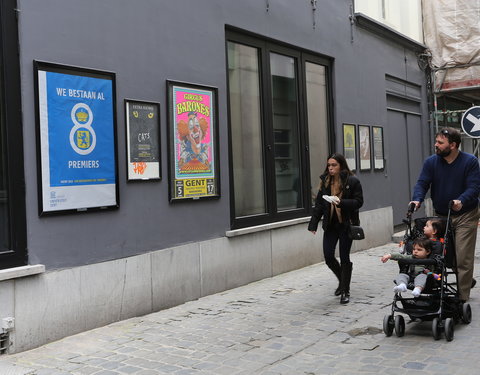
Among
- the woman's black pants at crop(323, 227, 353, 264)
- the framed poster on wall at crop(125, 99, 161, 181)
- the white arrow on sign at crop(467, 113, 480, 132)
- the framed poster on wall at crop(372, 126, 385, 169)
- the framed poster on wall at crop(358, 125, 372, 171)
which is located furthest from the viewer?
the framed poster on wall at crop(372, 126, 385, 169)

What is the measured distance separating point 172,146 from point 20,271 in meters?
2.59

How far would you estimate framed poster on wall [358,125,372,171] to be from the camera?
39.9ft

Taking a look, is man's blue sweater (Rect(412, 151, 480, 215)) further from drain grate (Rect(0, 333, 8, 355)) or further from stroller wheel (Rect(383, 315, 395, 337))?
drain grate (Rect(0, 333, 8, 355))

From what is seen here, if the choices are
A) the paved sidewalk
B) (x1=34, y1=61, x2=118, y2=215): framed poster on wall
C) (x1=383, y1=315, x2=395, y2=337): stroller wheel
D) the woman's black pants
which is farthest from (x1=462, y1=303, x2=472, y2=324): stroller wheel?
(x1=34, y1=61, x2=118, y2=215): framed poster on wall

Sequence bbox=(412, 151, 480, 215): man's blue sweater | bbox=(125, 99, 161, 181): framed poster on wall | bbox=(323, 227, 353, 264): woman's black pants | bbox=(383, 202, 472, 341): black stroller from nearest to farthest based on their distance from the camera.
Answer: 1. bbox=(383, 202, 472, 341): black stroller
2. bbox=(412, 151, 480, 215): man's blue sweater
3. bbox=(125, 99, 161, 181): framed poster on wall
4. bbox=(323, 227, 353, 264): woman's black pants

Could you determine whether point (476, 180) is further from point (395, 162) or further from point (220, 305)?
point (395, 162)

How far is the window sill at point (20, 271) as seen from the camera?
5141 millimetres

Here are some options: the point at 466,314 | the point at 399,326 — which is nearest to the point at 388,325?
the point at 399,326

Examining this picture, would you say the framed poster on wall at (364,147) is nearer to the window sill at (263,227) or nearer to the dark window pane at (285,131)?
the dark window pane at (285,131)

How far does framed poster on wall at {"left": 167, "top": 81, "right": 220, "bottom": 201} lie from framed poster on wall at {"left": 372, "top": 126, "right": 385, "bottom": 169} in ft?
19.0

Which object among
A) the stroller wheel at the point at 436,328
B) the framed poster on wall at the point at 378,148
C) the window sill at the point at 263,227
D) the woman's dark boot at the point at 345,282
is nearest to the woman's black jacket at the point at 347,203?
the woman's dark boot at the point at 345,282

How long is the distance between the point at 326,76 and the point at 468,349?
709 centimetres

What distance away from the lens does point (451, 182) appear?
243 inches

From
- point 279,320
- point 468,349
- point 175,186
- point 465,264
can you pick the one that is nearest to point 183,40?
point 175,186
